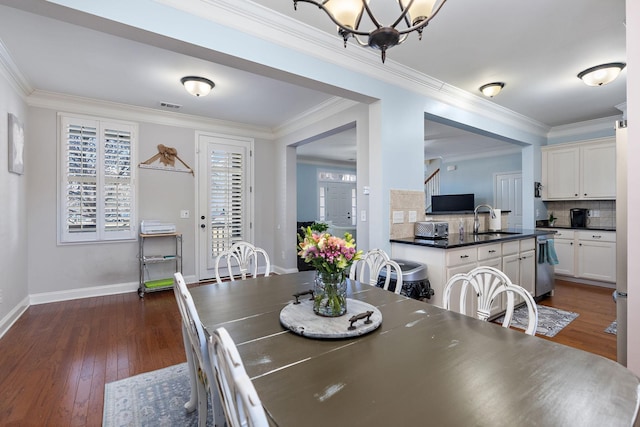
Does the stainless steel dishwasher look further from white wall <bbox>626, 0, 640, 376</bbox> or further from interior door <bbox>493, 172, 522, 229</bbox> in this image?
interior door <bbox>493, 172, 522, 229</bbox>

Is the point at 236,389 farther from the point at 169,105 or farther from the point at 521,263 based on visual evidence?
the point at 169,105

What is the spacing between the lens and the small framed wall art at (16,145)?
2.99 metres

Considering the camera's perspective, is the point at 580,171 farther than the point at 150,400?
Yes

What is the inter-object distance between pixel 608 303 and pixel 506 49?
137 inches

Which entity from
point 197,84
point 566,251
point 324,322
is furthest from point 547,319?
point 197,84

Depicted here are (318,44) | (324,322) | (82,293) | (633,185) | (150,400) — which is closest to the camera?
(324,322)

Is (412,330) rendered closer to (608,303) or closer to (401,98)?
(401,98)

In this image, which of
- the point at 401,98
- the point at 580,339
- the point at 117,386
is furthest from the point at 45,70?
the point at 580,339

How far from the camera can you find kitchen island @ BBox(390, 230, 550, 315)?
9.02 feet

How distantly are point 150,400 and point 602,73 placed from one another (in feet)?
16.4

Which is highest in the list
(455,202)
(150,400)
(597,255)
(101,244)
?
(455,202)

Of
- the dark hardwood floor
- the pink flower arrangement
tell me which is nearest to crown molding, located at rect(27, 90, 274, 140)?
the dark hardwood floor

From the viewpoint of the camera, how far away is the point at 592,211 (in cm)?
513

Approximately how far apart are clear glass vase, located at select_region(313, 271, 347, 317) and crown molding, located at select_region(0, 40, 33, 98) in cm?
361
